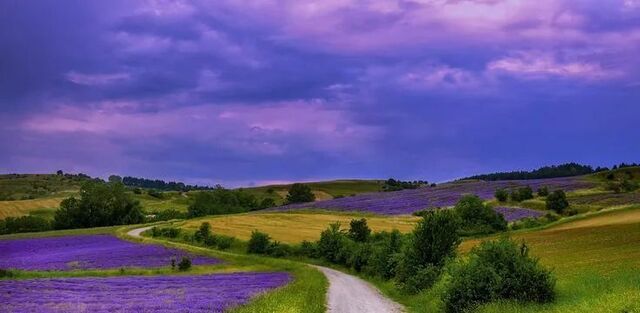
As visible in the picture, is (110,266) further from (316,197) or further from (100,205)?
(316,197)

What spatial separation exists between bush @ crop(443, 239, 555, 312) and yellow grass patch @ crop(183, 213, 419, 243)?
52.3m

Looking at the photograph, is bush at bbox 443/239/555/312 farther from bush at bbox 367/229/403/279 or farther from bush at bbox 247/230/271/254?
bush at bbox 247/230/271/254

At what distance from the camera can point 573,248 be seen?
1762 inches

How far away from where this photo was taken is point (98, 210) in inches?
5300


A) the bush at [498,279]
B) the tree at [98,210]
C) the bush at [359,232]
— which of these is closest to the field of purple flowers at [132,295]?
the bush at [498,279]

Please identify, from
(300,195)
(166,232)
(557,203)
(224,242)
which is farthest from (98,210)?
(557,203)

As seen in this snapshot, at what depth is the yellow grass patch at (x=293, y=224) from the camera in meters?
82.4

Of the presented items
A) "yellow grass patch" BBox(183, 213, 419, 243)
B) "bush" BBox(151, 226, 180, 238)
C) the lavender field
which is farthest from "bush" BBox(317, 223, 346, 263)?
"bush" BBox(151, 226, 180, 238)

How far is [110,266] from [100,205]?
286 ft

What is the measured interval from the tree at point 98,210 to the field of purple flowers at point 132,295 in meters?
101

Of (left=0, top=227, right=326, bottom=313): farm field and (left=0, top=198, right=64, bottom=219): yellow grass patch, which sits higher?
(left=0, top=198, right=64, bottom=219): yellow grass patch

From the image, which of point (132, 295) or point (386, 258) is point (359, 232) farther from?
point (132, 295)

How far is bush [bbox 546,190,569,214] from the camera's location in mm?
87438

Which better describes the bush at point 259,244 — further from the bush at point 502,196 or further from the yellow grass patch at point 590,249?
the bush at point 502,196
